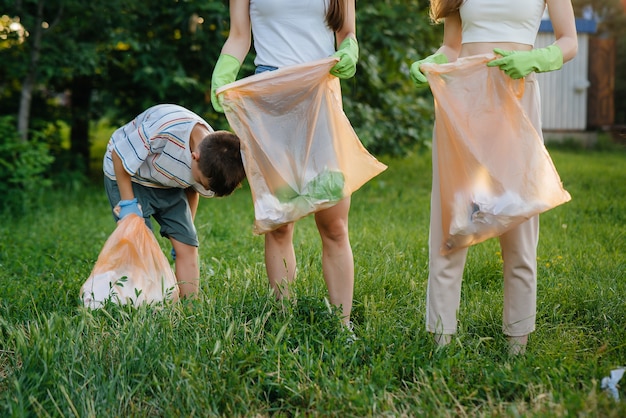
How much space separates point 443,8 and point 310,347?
1334 millimetres

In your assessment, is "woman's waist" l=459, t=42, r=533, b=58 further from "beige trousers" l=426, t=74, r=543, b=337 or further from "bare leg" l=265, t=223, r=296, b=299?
"bare leg" l=265, t=223, r=296, b=299

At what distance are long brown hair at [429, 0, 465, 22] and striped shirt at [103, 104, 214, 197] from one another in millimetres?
1076

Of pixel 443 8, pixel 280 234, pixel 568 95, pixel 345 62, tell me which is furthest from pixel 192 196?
pixel 568 95

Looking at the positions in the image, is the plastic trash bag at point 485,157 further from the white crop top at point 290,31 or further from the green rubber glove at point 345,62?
the white crop top at point 290,31

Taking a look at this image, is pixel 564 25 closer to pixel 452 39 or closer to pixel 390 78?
pixel 452 39

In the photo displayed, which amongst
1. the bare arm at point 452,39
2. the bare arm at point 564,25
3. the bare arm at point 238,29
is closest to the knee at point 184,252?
the bare arm at point 238,29

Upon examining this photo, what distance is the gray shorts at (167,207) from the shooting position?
334cm

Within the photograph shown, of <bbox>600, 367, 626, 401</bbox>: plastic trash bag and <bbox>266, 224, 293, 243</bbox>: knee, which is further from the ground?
<bbox>266, 224, 293, 243</bbox>: knee

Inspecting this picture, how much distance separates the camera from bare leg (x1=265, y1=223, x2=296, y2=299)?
9.66ft

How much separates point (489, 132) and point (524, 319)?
2.34ft

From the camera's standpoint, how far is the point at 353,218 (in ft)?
18.3

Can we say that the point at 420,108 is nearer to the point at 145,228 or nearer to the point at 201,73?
the point at 201,73

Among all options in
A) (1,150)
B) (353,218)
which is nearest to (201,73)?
(1,150)

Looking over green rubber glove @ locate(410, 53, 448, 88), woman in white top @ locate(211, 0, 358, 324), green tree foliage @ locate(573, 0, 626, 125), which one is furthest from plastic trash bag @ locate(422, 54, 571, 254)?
green tree foliage @ locate(573, 0, 626, 125)
